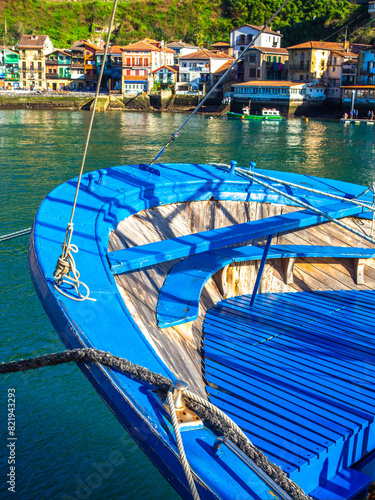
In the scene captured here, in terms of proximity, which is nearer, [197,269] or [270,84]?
[197,269]

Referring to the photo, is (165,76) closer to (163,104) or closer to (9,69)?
(163,104)

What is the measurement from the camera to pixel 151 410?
8.22 ft

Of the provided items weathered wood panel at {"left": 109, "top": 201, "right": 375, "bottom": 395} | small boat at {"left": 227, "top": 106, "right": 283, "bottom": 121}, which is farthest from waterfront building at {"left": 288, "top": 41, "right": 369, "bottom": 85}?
weathered wood panel at {"left": 109, "top": 201, "right": 375, "bottom": 395}

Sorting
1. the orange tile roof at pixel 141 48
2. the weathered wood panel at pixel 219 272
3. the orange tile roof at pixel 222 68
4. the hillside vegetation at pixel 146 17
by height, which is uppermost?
the hillside vegetation at pixel 146 17

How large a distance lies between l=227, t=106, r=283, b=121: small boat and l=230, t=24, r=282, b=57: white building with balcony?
18657mm

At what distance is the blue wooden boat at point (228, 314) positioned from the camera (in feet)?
8.72

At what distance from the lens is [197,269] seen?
17.1 ft

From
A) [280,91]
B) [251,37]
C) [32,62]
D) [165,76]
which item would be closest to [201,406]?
[280,91]

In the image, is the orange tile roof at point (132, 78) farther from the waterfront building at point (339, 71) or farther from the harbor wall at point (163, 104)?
the waterfront building at point (339, 71)

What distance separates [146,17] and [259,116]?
179 ft

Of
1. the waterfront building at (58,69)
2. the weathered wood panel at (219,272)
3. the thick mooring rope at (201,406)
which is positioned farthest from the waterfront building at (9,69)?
the thick mooring rope at (201,406)

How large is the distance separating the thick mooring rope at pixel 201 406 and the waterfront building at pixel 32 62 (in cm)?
8161

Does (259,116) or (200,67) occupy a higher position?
(200,67)

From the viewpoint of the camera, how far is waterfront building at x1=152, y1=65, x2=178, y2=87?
6750 cm
